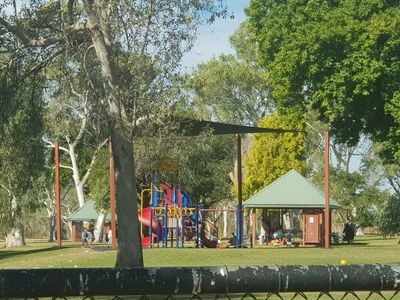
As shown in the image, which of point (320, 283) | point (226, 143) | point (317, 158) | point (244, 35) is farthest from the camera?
point (317, 158)

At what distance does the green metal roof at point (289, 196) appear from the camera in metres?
41.2

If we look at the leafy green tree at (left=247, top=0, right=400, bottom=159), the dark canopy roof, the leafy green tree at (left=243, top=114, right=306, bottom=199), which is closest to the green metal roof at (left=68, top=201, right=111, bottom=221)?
the leafy green tree at (left=243, top=114, right=306, bottom=199)

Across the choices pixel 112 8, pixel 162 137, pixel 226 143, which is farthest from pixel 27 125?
pixel 226 143

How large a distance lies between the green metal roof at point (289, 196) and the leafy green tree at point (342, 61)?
12.6ft

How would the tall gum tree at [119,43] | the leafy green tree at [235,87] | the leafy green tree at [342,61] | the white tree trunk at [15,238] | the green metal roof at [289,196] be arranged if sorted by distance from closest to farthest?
the tall gum tree at [119,43], the green metal roof at [289,196], the leafy green tree at [342,61], the white tree trunk at [15,238], the leafy green tree at [235,87]

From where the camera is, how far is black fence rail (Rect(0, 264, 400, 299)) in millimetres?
4105

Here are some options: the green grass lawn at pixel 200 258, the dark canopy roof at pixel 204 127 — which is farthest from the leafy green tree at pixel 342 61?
the green grass lawn at pixel 200 258

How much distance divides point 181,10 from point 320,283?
12.4 m

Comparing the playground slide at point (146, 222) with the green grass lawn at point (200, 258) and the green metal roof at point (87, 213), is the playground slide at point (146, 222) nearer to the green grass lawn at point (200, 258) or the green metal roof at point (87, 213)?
the green grass lawn at point (200, 258)

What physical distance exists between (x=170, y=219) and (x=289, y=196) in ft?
25.1

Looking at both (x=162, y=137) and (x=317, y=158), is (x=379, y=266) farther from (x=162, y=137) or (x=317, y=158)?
(x=317, y=158)

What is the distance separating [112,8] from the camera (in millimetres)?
16047

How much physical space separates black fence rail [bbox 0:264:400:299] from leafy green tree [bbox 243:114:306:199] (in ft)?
185

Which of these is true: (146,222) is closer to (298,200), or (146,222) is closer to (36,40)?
(298,200)
